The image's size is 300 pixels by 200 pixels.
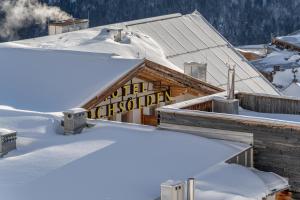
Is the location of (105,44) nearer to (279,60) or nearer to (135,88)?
(135,88)

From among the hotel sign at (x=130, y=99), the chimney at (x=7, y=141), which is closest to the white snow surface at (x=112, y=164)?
the chimney at (x=7, y=141)

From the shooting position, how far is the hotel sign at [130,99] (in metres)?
28.0

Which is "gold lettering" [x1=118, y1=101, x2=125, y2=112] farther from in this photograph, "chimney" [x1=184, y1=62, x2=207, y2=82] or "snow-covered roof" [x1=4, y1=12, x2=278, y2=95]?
"snow-covered roof" [x1=4, y1=12, x2=278, y2=95]

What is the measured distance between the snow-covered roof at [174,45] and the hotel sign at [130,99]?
5.43 metres

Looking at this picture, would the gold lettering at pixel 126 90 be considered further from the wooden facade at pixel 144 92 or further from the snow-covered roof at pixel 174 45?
the snow-covered roof at pixel 174 45

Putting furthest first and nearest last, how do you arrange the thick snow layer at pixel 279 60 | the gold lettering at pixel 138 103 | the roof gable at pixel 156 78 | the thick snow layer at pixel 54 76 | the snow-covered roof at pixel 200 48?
1. the thick snow layer at pixel 279 60
2. the snow-covered roof at pixel 200 48
3. the gold lettering at pixel 138 103
4. the roof gable at pixel 156 78
5. the thick snow layer at pixel 54 76

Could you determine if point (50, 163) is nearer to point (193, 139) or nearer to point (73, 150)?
point (73, 150)

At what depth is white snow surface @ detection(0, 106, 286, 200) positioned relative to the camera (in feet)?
63.2

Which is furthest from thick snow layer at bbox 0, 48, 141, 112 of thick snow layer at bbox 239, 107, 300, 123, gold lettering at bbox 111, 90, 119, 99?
thick snow layer at bbox 239, 107, 300, 123

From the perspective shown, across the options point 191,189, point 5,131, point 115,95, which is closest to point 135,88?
point 115,95

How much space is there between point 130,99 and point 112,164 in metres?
8.41

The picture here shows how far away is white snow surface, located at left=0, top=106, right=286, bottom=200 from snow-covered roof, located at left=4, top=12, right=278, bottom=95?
1271 centimetres

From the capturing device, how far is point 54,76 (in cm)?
2875

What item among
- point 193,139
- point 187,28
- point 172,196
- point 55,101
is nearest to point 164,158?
point 193,139
